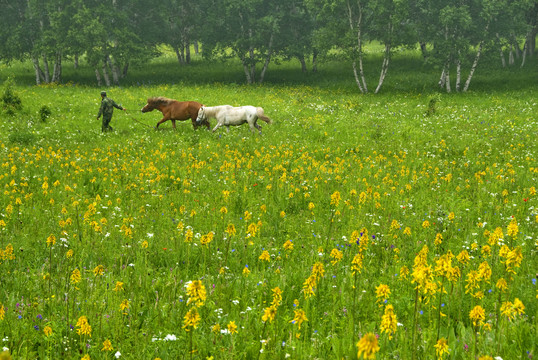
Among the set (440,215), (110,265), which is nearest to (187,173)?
(110,265)

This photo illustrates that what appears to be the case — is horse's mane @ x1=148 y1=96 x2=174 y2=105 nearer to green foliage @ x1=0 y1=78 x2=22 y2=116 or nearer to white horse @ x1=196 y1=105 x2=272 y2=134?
white horse @ x1=196 y1=105 x2=272 y2=134

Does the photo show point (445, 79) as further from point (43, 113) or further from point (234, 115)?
point (43, 113)

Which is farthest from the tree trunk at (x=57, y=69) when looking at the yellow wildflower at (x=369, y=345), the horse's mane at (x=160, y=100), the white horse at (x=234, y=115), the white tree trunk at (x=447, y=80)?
the yellow wildflower at (x=369, y=345)

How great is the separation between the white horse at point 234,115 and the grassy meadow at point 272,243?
91 cm

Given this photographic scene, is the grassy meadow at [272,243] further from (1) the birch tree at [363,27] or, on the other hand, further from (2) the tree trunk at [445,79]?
(1) the birch tree at [363,27]

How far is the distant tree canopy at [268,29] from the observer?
3027cm

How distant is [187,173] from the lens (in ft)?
34.8

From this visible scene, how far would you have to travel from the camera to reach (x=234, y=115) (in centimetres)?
1752

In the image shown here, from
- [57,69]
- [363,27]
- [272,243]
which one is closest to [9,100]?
[57,69]

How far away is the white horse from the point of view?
17.4 meters

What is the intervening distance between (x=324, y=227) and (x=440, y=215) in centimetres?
233

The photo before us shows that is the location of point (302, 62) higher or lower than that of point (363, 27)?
lower

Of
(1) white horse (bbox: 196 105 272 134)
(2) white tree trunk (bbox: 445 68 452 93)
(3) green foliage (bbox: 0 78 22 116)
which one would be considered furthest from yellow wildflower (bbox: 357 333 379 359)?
(2) white tree trunk (bbox: 445 68 452 93)

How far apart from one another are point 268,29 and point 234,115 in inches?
982
